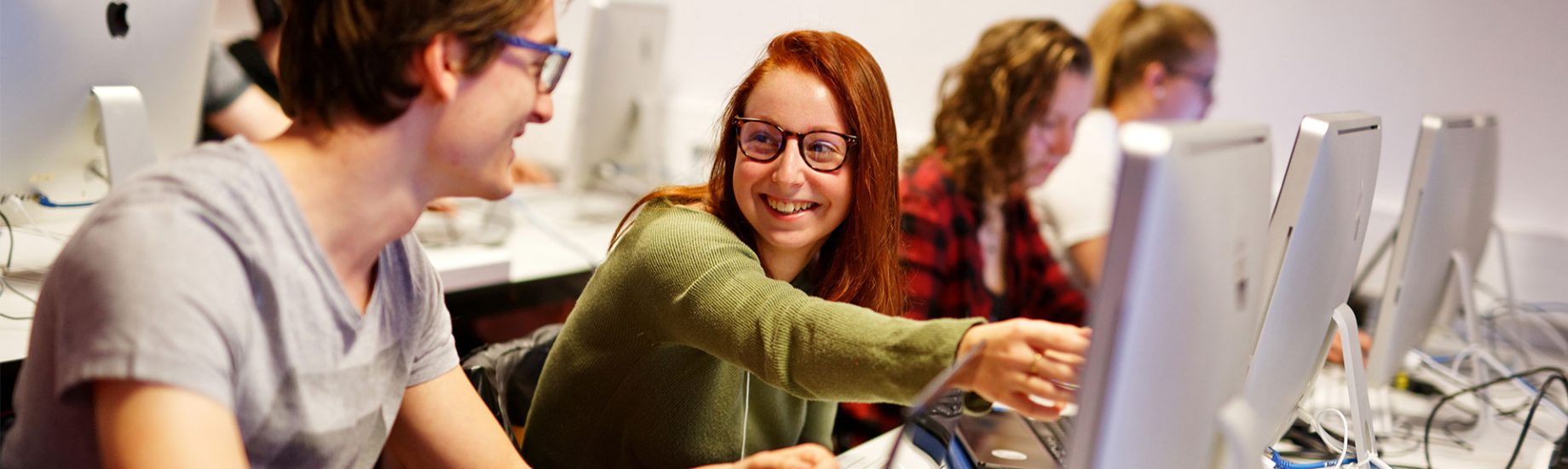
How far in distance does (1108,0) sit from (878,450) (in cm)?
208

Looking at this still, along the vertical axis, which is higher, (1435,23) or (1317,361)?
(1435,23)

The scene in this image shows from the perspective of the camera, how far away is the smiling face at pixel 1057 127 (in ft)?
7.23

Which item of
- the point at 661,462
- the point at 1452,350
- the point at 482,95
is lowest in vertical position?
the point at 1452,350

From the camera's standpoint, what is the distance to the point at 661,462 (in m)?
1.21

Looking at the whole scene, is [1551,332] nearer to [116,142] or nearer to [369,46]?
[369,46]

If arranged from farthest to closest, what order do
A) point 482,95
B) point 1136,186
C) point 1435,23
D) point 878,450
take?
point 1435,23 < point 878,450 < point 482,95 < point 1136,186

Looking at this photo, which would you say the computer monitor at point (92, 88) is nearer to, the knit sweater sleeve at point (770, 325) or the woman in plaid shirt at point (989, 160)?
the knit sweater sleeve at point (770, 325)

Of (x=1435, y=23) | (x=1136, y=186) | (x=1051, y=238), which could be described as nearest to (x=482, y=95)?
(x=1136, y=186)

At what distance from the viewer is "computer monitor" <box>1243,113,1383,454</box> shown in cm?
102

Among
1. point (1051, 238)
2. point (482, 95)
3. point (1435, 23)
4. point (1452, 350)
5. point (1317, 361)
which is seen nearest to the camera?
point (482, 95)

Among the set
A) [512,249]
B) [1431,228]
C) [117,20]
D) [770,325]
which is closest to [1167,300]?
[770,325]

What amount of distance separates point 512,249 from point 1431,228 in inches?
59.3

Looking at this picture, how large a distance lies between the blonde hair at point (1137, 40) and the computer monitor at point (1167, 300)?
1952 mm

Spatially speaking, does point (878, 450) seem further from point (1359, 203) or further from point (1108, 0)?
point (1108, 0)
